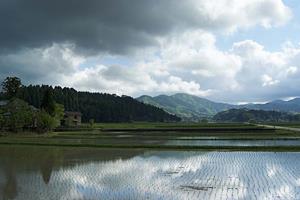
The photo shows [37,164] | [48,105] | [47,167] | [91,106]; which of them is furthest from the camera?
[91,106]

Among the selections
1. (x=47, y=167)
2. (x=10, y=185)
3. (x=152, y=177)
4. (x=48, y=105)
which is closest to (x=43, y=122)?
(x=48, y=105)

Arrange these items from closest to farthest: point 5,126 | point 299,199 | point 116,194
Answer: point 299,199 → point 116,194 → point 5,126

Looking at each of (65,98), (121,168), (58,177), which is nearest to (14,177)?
(58,177)

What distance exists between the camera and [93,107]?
145500mm

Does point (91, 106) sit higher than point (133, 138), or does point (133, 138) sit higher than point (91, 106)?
point (91, 106)

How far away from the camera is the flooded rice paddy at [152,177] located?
14055 mm

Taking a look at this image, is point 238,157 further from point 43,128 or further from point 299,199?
point 43,128

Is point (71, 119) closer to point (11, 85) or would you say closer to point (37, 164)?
point (11, 85)

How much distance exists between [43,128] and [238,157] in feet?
152

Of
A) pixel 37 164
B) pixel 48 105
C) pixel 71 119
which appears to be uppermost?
pixel 48 105

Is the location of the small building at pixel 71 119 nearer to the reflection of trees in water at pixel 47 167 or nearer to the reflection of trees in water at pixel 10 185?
the reflection of trees in water at pixel 47 167

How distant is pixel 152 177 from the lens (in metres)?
18.0

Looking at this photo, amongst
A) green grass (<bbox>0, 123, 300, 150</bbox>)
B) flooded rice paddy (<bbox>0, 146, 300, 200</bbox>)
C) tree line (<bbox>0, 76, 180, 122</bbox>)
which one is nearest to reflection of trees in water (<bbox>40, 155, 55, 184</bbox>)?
flooded rice paddy (<bbox>0, 146, 300, 200</bbox>)

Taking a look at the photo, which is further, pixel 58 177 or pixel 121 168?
pixel 121 168
